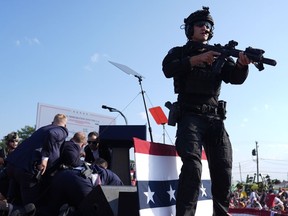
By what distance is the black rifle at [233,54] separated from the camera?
116 inches

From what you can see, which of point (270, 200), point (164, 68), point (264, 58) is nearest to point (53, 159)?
point (164, 68)

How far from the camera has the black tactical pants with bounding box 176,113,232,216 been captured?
9.18ft

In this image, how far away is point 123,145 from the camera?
6375 millimetres

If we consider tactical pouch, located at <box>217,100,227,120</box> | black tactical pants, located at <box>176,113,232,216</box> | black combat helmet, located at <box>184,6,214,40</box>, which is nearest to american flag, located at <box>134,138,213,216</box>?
black tactical pants, located at <box>176,113,232,216</box>

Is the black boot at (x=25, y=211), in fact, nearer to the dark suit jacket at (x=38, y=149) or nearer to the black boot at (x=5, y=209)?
the black boot at (x=5, y=209)

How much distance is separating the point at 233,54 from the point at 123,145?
3.59 m

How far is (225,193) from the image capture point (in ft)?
10.3

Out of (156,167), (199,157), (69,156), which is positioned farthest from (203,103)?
(69,156)

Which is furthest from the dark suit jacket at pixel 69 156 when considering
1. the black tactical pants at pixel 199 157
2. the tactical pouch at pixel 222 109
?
the tactical pouch at pixel 222 109

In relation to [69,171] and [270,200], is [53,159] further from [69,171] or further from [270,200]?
[270,200]

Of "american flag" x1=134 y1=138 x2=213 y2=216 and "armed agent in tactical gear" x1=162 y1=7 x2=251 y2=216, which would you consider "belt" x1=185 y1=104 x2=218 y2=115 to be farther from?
"american flag" x1=134 y1=138 x2=213 y2=216

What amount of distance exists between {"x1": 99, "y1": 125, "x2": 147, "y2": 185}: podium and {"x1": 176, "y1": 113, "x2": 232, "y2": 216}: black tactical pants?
3.03 meters

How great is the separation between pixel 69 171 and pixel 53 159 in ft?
1.52


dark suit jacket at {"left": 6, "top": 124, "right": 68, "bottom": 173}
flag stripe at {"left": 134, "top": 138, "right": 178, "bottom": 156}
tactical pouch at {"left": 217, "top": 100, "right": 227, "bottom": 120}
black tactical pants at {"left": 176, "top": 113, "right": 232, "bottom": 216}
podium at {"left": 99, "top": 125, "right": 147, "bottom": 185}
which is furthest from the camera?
podium at {"left": 99, "top": 125, "right": 147, "bottom": 185}
